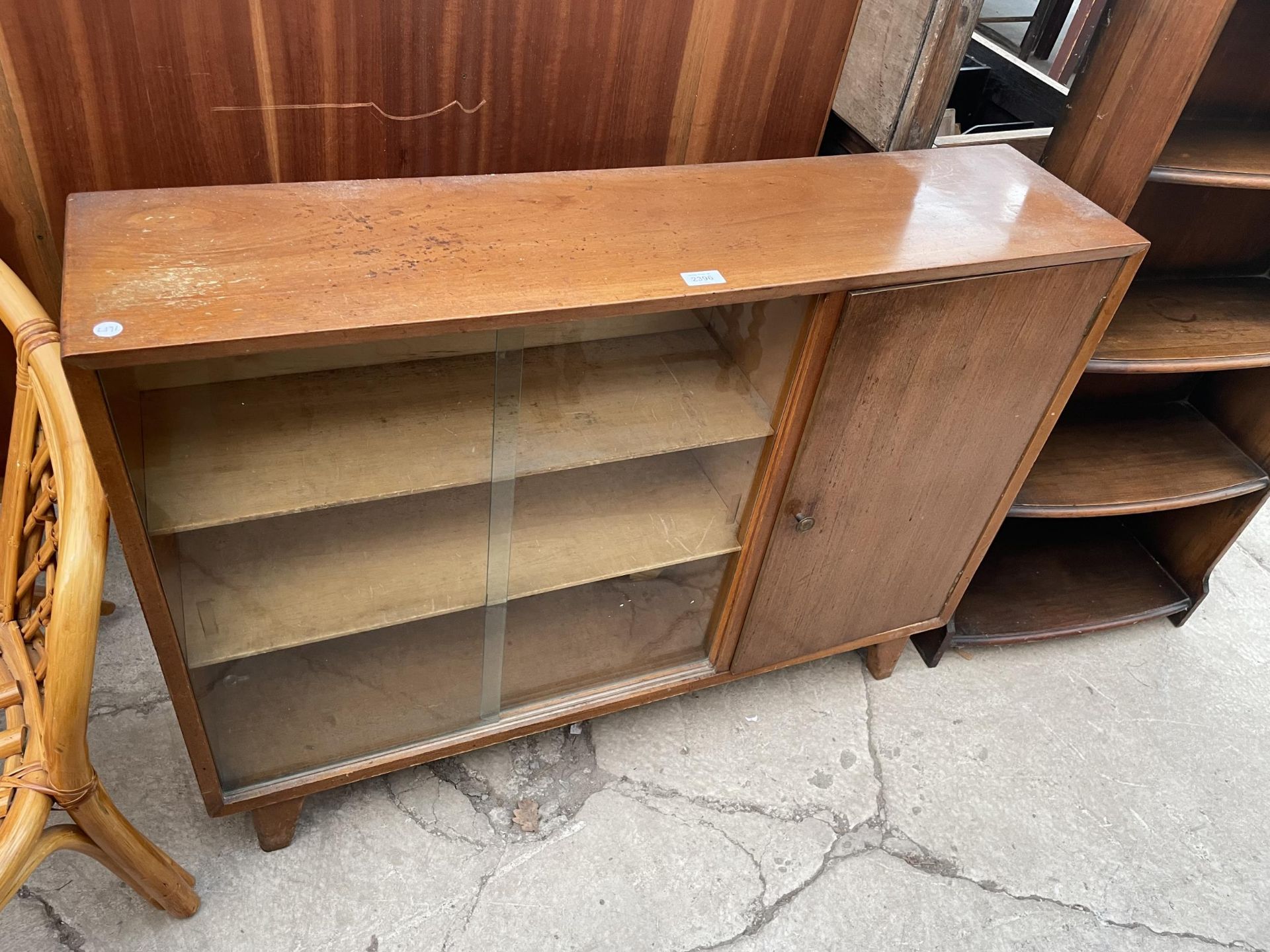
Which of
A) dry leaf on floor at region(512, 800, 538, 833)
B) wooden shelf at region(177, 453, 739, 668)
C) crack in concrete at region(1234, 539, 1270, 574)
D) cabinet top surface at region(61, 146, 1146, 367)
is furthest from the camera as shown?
crack in concrete at region(1234, 539, 1270, 574)

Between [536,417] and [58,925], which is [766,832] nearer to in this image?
[536,417]

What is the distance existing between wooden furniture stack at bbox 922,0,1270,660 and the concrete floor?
7.5 inches

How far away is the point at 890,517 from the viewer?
1445 millimetres

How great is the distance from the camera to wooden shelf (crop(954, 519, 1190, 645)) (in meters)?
1.81

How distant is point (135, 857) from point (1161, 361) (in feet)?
4.96

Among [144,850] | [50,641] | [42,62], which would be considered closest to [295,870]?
[144,850]

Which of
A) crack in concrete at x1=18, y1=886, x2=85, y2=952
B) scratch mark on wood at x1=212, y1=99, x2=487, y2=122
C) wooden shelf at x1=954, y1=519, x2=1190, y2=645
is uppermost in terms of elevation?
scratch mark on wood at x1=212, y1=99, x2=487, y2=122

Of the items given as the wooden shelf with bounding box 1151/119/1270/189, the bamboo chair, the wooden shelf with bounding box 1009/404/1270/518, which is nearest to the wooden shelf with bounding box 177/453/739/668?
the bamboo chair

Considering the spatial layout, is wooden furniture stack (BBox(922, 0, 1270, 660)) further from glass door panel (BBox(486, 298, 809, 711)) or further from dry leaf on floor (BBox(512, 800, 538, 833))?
dry leaf on floor (BBox(512, 800, 538, 833))

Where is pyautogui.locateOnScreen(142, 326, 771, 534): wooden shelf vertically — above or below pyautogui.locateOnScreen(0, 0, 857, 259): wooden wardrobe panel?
below

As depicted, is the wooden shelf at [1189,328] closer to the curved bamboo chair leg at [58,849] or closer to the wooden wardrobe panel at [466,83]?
the wooden wardrobe panel at [466,83]

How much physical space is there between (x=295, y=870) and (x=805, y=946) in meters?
0.73

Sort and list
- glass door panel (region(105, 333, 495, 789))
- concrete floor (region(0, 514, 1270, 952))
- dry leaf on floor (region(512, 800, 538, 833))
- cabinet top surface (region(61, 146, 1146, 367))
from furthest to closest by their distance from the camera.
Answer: dry leaf on floor (region(512, 800, 538, 833)) < concrete floor (region(0, 514, 1270, 952)) < glass door panel (region(105, 333, 495, 789)) < cabinet top surface (region(61, 146, 1146, 367))

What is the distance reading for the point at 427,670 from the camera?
4.48ft
